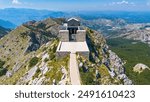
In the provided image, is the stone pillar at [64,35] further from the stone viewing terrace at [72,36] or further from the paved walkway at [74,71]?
the paved walkway at [74,71]

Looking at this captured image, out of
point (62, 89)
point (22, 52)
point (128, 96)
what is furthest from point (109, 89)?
point (22, 52)

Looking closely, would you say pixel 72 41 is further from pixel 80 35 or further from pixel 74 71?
pixel 74 71

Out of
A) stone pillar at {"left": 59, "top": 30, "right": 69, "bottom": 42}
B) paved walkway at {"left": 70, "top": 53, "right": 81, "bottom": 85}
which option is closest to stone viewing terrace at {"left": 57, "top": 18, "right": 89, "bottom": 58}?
stone pillar at {"left": 59, "top": 30, "right": 69, "bottom": 42}

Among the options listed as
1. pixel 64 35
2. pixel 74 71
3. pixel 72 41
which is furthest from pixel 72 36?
pixel 74 71

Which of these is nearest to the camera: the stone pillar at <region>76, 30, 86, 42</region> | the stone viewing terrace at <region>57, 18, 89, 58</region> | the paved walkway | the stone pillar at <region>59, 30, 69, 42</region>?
the paved walkway

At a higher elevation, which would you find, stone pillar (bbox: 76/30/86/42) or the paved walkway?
stone pillar (bbox: 76/30/86/42)

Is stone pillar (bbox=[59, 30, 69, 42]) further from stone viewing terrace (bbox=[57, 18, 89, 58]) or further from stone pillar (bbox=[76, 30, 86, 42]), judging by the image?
stone pillar (bbox=[76, 30, 86, 42])

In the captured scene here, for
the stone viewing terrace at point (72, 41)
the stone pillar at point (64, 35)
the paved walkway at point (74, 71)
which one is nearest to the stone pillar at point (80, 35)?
the stone viewing terrace at point (72, 41)

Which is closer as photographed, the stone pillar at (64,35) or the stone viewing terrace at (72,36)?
the stone viewing terrace at (72,36)

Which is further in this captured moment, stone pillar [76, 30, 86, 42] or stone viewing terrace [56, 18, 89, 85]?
stone pillar [76, 30, 86, 42]
